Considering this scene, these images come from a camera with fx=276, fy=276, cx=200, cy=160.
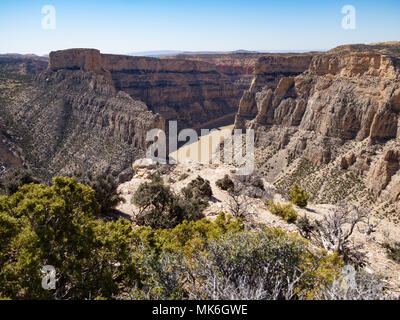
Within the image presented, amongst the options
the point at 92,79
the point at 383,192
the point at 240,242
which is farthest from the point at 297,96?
the point at 240,242

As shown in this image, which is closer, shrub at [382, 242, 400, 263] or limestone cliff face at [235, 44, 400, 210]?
shrub at [382, 242, 400, 263]

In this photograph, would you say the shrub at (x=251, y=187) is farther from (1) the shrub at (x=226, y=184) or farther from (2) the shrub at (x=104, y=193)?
(2) the shrub at (x=104, y=193)

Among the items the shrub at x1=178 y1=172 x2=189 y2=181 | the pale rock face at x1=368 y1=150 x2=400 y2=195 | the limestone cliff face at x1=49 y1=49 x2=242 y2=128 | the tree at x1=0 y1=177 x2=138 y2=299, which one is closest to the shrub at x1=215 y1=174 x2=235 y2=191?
the shrub at x1=178 y1=172 x2=189 y2=181

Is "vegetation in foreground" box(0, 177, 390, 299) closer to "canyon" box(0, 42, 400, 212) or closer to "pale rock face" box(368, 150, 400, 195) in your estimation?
"canyon" box(0, 42, 400, 212)

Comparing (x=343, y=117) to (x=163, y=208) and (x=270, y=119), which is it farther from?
(x=163, y=208)
